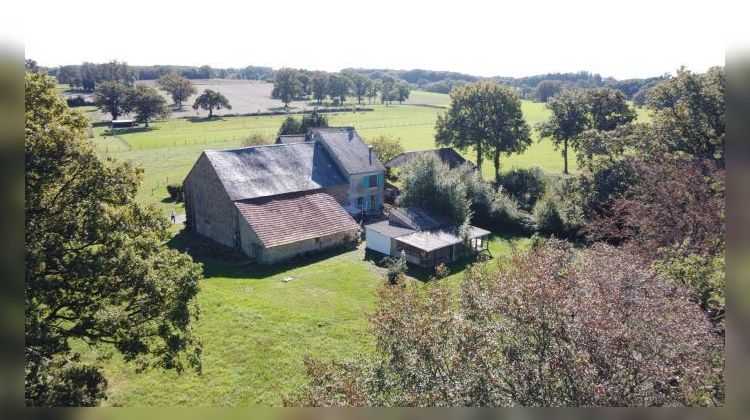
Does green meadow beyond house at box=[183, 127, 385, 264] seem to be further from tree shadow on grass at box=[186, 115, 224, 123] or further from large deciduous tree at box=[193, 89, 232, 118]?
large deciduous tree at box=[193, 89, 232, 118]

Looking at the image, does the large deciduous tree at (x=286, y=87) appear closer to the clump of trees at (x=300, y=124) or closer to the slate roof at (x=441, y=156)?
the clump of trees at (x=300, y=124)

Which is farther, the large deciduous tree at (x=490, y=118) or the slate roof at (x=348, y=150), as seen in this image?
the large deciduous tree at (x=490, y=118)

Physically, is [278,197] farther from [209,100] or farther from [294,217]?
[209,100]

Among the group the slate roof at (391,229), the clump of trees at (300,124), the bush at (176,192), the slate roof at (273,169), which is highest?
the clump of trees at (300,124)

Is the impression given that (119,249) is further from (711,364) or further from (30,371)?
(711,364)

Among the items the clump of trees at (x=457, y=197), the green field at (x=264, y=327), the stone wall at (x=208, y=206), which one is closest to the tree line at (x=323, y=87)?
the green field at (x=264, y=327)

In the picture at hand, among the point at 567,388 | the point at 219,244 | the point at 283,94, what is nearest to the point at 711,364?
the point at 567,388
